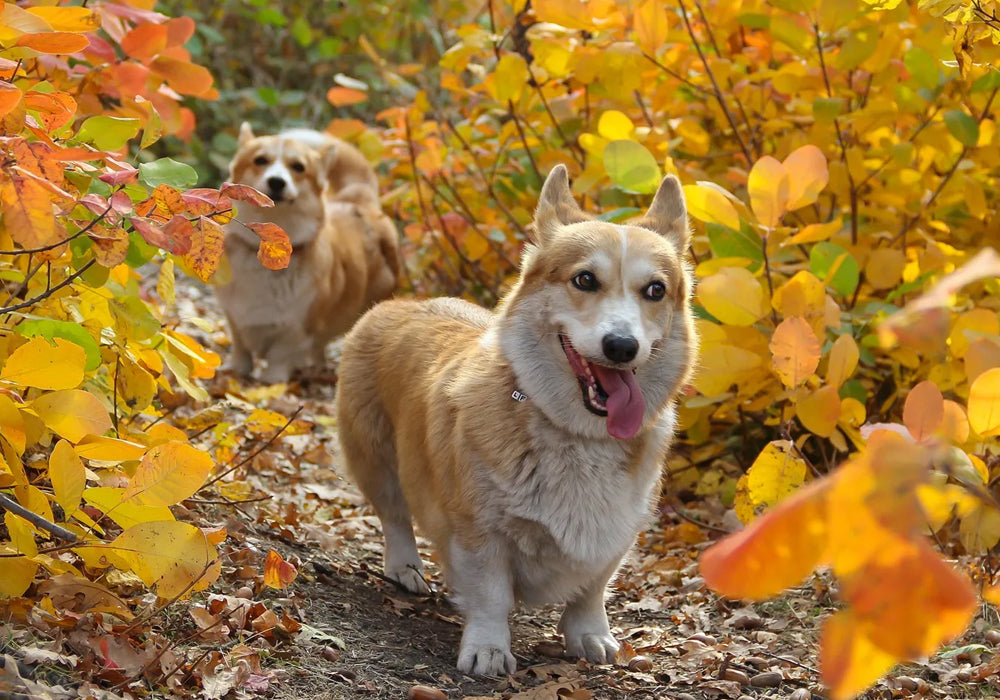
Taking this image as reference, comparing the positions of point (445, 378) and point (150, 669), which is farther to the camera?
point (445, 378)

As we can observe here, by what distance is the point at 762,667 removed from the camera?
114 inches

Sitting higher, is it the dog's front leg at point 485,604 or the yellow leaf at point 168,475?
the yellow leaf at point 168,475

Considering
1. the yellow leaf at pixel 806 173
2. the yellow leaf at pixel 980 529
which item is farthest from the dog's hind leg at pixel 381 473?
the yellow leaf at pixel 980 529

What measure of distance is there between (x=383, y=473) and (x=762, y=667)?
52.8 inches

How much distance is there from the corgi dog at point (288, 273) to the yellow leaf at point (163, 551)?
4.33 metres

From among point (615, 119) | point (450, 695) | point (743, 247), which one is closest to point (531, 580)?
point (450, 695)

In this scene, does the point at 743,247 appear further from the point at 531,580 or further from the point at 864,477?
the point at 864,477

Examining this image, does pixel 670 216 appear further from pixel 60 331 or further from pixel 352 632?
pixel 60 331

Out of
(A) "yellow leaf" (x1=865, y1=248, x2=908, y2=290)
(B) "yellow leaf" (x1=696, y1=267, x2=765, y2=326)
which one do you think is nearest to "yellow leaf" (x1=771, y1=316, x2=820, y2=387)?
(B) "yellow leaf" (x1=696, y1=267, x2=765, y2=326)

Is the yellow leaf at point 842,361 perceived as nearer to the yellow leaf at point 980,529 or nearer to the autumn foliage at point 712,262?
the autumn foliage at point 712,262

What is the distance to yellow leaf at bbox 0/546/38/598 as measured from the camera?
6.55ft

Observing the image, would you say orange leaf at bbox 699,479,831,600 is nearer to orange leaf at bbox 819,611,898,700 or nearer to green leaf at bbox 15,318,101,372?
orange leaf at bbox 819,611,898,700

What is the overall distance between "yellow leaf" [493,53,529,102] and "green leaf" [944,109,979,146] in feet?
5.14

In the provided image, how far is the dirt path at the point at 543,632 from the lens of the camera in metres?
2.63
